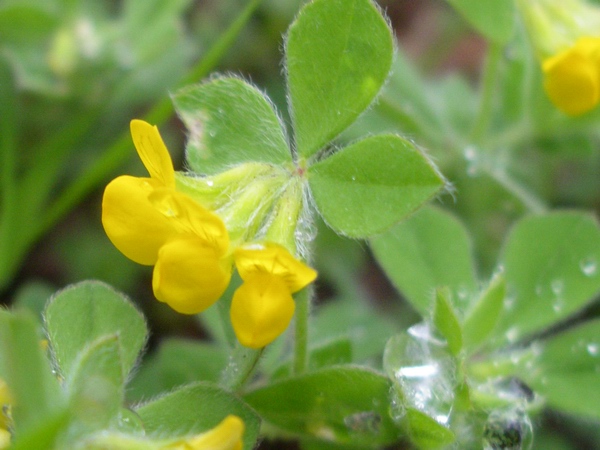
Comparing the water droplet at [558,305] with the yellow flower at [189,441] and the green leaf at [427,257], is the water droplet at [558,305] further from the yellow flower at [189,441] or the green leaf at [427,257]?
the yellow flower at [189,441]

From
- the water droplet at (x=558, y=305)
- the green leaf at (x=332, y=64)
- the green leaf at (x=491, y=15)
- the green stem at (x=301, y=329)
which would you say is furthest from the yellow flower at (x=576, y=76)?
the green stem at (x=301, y=329)

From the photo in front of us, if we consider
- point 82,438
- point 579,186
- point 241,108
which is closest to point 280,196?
point 241,108

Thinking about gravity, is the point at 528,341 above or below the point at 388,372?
below

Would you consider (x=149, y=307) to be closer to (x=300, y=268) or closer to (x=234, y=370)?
(x=234, y=370)

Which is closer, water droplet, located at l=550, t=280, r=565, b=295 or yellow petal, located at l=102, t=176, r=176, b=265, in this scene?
yellow petal, located at l=102, t=176, r=176, b=265

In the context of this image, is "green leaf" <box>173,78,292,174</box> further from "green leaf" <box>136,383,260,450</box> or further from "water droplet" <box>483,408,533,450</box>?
"water droplet" <box>483,408,533,450</box>

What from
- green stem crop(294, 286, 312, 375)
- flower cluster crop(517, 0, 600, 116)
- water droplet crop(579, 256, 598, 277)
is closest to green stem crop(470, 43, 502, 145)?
flower cluster crop(517, 0, 600, 116)
